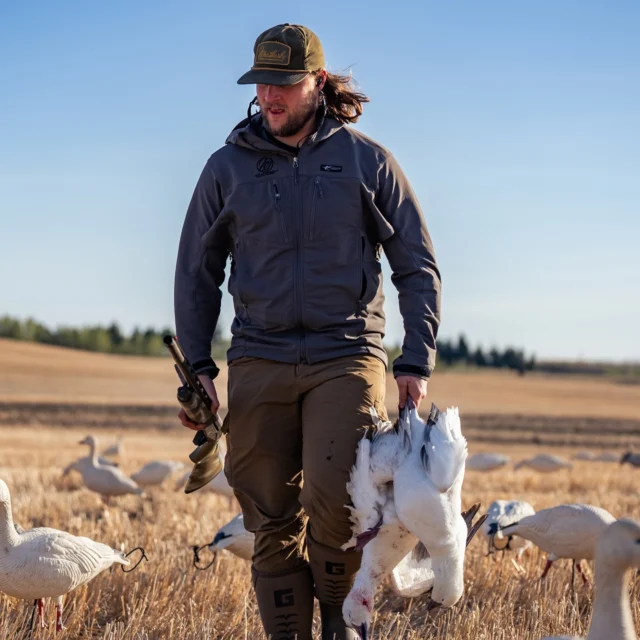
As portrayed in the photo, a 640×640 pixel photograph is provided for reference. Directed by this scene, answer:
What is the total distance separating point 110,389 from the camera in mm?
42281

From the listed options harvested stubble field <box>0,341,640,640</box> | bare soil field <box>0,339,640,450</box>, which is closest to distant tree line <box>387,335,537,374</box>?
bare soil field <box>0,339,640,450</box>

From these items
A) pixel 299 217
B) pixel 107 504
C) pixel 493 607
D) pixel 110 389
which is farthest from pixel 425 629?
pixel 110 389

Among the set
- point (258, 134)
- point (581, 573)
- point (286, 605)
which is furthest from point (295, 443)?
point (581, 573)

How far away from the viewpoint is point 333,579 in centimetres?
465

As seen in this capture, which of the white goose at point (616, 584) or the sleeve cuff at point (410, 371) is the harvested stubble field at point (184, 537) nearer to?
the sleeve cuff at point (410, 371)

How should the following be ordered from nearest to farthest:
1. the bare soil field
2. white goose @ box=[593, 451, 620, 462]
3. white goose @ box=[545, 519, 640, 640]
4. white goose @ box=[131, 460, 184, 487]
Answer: white goose @ box=[545, 519, 640, 640] → white goose @ box=[131, 460, 184, 487] → white goose @ box=[593, 451, 620, 462] → the bare soil field

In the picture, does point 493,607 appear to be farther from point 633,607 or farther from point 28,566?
point 28,566

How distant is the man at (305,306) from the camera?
4547 mm

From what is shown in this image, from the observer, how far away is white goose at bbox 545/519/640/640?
11.7ft

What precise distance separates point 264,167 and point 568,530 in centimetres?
413

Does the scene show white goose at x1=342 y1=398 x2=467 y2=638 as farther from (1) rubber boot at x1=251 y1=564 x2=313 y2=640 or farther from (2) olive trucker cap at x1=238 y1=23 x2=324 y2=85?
(2) olive trucker cap at x1=238 y1=23 x2=324 y2=85

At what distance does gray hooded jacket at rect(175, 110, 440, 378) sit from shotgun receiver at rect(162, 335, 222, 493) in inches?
9.1

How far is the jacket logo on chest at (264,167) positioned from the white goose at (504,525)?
173 inches

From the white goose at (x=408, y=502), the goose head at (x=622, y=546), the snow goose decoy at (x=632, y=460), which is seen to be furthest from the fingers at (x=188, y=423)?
the snow goose decoy at (x=632, y=460)
